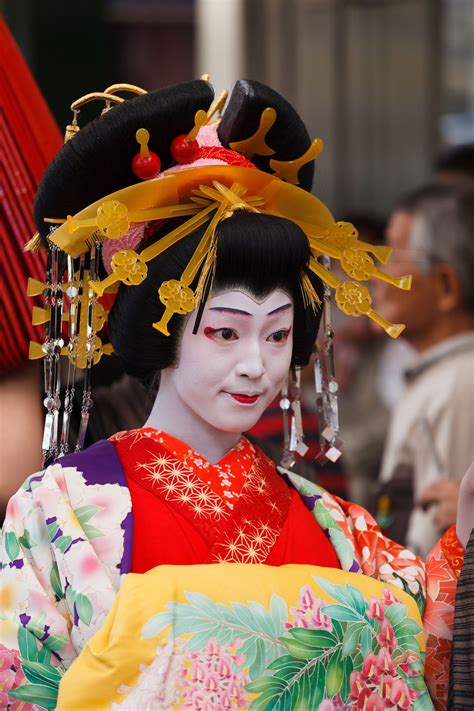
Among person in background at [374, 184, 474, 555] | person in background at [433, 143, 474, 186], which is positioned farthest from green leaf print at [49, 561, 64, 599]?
person in background at [433, 143, 474, 186]

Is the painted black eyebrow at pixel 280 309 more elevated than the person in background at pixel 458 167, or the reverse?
the painted black eyebrow at pixel 280 309

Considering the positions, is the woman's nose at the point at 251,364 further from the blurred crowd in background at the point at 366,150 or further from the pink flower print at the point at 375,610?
the blurred crowd in background at the point at 366,150

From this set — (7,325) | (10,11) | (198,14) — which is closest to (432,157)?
(198,14)

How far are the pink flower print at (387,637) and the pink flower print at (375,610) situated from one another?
0.04 ft

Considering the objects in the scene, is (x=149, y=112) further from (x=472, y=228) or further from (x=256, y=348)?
(x=472, y=228)

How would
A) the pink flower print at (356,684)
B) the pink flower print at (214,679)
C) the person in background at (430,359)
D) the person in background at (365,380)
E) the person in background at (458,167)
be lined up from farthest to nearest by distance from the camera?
the person in background at (365,380), the person in background at (458,167), the person in background at (430,359), the pink flower print at (356,684), the pink flower print at (214,679)

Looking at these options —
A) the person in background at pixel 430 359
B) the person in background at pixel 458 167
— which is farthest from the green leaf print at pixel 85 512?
→ the person in background at pixel 458 167

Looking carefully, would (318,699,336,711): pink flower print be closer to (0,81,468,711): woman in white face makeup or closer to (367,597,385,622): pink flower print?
(0,81,468,711): woman in white face makeup

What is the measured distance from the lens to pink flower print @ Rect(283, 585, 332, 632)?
6.11 ft

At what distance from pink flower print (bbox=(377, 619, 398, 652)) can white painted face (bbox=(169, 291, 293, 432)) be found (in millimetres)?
337

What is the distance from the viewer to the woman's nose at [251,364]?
198 centimetres

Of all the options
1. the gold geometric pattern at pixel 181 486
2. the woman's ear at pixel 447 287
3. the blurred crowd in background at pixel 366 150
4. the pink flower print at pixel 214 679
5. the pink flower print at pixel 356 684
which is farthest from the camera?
the woman's ear at pixel 447 287

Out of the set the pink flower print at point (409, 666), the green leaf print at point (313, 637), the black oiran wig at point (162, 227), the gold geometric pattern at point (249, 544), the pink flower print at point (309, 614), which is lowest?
the pink flower print at point (409, 666)

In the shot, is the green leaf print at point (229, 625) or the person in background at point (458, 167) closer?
the green leaf print at point (229, 625)
